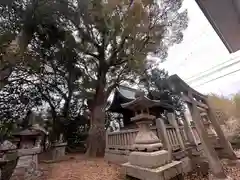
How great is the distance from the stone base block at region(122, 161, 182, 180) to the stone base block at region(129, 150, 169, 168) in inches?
3.8

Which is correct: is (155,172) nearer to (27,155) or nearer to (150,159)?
(150,159)

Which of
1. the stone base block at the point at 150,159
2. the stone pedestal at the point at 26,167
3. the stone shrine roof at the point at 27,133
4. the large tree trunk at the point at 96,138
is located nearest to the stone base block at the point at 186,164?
the stone base block at the point at 150,159

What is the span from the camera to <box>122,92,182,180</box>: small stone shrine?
2.93 meters

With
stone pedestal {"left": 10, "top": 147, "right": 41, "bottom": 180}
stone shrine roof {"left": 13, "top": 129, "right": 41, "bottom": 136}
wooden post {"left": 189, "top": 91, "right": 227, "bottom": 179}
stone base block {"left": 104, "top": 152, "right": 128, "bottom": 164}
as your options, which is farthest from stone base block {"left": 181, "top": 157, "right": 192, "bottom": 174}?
stone shrine roof {"left": 13, "top": 129, "right": 41, "bottom": 136}

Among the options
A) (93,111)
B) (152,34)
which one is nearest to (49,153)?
(93,111)

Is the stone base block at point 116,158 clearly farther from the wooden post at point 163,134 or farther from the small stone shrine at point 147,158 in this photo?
the small stone shrine at point 147,158

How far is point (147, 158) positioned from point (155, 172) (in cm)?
36

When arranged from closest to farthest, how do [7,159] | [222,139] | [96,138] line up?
[222,139] < [7,159] < [96,138]

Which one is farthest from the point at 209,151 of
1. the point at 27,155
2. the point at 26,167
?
the point at 27,155

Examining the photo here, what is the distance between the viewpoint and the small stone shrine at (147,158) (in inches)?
115

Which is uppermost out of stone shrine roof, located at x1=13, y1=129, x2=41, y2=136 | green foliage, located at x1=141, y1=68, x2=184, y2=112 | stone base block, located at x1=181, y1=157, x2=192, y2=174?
green foliage, located at x1=141, y1=68, x2=184, y2=112

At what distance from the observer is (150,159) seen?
10.0ft

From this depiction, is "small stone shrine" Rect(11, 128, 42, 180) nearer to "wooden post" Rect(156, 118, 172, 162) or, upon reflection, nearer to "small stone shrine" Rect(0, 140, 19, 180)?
"small stone shrine" Rect(0, 140, 19, 180)

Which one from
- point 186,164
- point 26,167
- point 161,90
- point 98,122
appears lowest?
point 186,164
